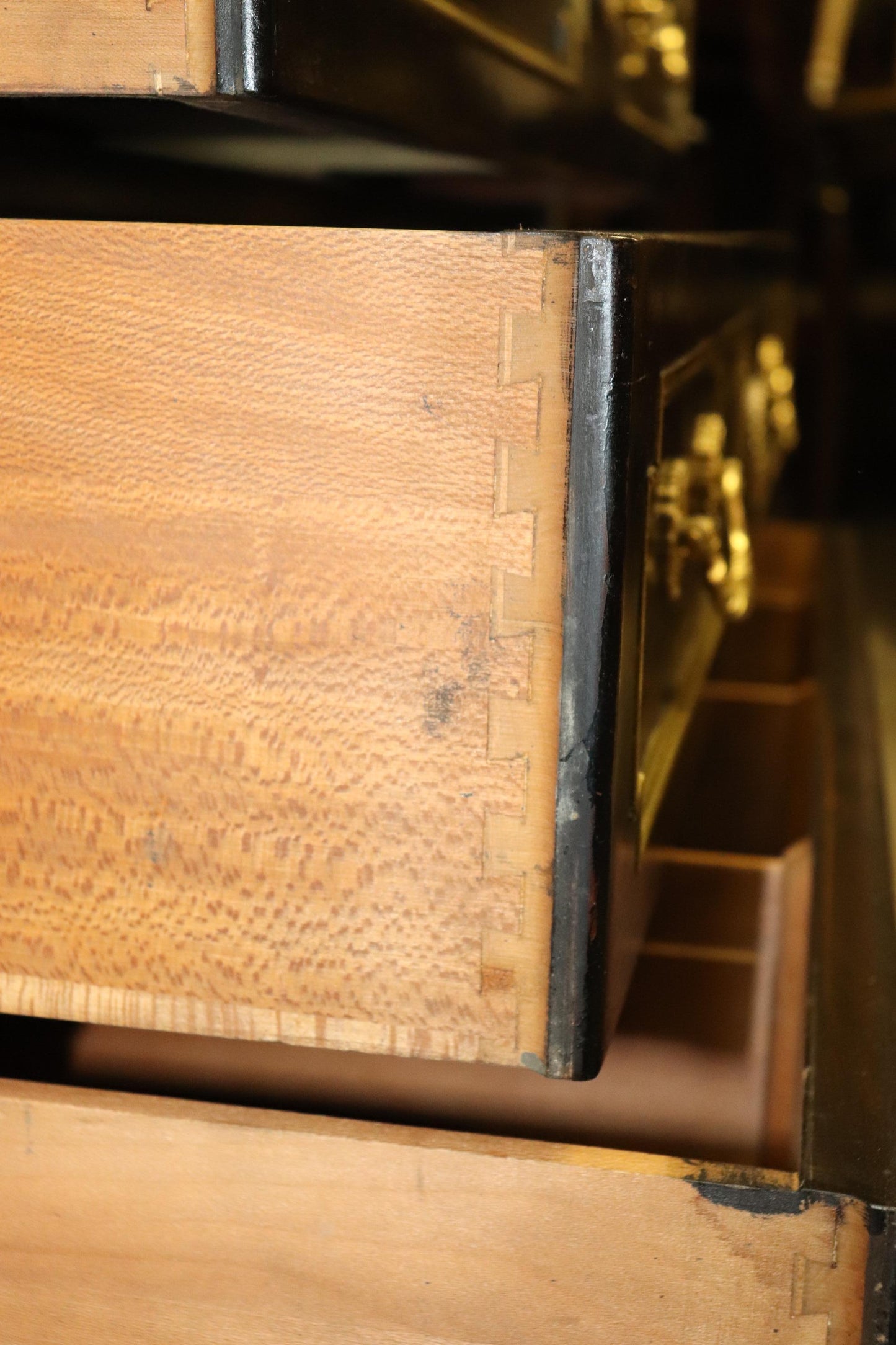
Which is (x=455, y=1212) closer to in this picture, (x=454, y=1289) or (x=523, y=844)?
(x=454, y=1289)

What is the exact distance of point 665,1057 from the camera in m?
0.87

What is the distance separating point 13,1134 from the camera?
626 millimetres

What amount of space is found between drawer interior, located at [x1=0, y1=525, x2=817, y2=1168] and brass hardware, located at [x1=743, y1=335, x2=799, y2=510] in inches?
15.6

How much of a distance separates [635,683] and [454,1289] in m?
0.27

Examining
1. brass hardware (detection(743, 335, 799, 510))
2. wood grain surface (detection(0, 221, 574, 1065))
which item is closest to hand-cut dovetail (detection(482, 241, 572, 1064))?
wood grain surface (detection(0, 221, 574, 1065))

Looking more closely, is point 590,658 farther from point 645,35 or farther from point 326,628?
point 645,35

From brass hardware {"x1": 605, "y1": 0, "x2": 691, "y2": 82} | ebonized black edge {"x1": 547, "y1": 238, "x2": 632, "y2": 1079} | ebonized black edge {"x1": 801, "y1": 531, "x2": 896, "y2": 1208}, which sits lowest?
ebonized black edge {"x1": 801, "y1": 531, "x2": 896, "y2": 1208}

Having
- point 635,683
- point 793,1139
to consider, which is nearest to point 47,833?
point 635,683

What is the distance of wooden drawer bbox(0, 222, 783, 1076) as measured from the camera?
51 cm

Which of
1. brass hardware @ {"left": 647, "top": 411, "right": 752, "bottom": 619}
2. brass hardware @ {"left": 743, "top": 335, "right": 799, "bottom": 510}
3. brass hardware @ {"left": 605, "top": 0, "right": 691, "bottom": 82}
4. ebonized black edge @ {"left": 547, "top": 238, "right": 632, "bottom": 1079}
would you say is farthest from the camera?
brass hardware @ {"left": 743, "top": 335, "right": 799, "bottom": 510}

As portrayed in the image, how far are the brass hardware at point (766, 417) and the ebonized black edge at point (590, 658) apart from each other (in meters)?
0.79

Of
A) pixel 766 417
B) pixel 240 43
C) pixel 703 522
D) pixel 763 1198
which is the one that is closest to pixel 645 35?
pixel 766 417

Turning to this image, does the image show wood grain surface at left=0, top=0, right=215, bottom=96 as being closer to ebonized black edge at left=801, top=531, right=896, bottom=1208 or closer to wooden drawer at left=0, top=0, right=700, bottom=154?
wooden drawer at left=0, top=0, right=700, bottom=154

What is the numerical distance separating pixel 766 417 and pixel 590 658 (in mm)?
1172
